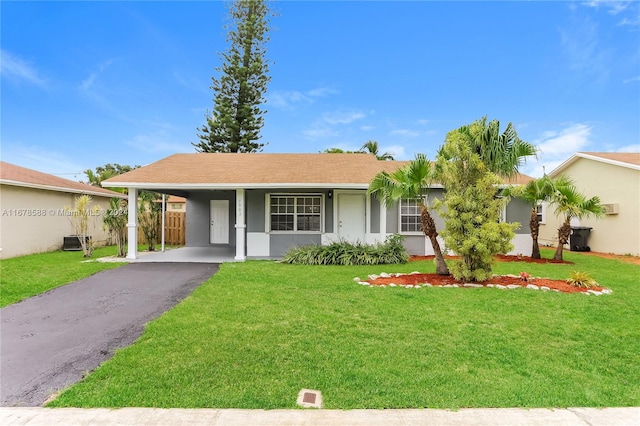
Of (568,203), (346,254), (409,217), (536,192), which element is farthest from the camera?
(409,217)

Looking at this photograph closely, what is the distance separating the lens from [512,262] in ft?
35.7

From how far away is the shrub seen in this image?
33.8 ft

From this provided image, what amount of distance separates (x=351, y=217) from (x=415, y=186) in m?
4.54

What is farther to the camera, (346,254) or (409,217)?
(409,217)

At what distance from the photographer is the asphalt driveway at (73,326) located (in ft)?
10.9

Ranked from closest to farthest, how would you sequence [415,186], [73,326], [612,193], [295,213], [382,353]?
[382,353] < [73,326] < [415,186] < [295,213] < [612,193]

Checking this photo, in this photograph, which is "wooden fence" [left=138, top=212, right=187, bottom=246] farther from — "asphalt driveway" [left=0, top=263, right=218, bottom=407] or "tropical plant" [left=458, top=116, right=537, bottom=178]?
"tropical plant" [left=458, top=116, right=537, bottom=178]

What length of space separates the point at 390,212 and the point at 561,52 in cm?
1008

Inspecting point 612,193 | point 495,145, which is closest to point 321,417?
point 495,145

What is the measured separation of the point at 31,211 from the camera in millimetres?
12211

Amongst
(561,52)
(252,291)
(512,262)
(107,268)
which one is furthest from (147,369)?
(561,52)

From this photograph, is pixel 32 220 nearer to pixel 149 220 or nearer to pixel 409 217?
pixel 149 220

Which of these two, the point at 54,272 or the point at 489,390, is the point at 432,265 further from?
the point at 54,272

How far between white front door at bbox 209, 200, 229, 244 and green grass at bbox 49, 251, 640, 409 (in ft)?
31.2
